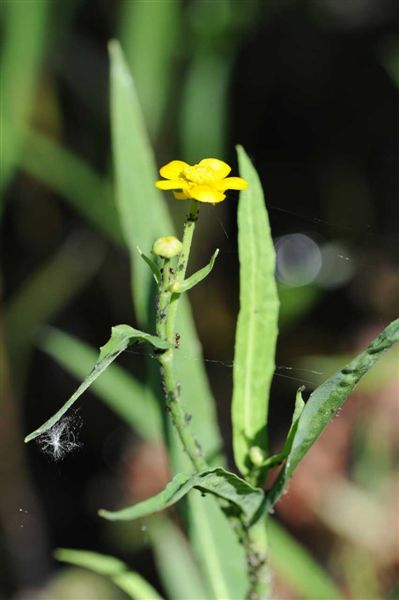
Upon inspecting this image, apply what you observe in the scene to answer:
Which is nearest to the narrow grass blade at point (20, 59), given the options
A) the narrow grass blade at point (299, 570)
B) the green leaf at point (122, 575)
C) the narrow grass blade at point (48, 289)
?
the narrow grass blade at point (48, 289)

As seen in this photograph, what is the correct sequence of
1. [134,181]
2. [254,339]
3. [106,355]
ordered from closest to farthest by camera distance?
[106,355], [254,339], [134,181]

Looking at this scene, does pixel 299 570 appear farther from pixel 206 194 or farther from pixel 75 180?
pixel 75 180

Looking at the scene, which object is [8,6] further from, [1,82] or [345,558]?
[345,558]

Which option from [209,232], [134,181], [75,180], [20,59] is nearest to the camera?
[134,181]


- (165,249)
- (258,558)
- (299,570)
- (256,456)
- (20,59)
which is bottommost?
(299,570)

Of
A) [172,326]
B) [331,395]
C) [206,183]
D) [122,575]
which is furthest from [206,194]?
[122,575]

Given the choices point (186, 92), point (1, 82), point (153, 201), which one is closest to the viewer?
point (153, 201)

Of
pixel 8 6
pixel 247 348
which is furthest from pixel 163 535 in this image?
pixel 8 6

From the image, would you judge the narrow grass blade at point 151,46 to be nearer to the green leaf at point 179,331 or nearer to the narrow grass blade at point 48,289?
the narrow grass blade at point 48,289
